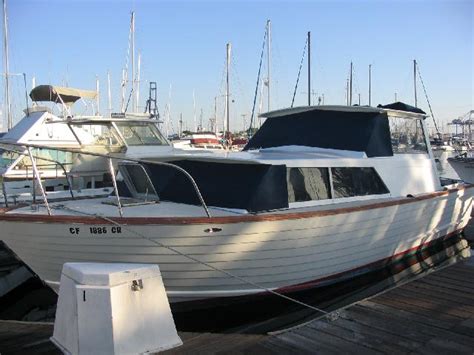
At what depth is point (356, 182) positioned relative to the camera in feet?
26.5

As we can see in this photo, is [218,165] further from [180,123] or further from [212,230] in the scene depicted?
[180,123]

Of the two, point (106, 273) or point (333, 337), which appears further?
point (333, 337)

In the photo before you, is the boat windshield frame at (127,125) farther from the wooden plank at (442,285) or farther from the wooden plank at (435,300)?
the wooden plank at (435,300)

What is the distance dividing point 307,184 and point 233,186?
1200 mm

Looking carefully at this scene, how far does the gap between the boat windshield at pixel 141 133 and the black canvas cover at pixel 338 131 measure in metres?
3.79

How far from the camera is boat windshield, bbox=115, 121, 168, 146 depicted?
12.4 meters

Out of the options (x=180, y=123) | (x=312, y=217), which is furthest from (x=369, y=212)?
(x=180, y=123)

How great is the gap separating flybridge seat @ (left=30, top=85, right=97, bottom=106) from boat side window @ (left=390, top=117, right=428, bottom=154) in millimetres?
11695

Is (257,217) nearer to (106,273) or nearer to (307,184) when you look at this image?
(307,184)

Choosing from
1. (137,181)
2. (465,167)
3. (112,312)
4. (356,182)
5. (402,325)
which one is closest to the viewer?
(112,312)

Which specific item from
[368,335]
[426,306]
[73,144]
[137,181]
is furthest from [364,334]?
[73,144]

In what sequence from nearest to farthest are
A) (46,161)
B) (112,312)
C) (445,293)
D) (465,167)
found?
1. (112,312)
2. (445,293)
3. (46,161)
4. (465,167)

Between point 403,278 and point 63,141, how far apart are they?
10.6m

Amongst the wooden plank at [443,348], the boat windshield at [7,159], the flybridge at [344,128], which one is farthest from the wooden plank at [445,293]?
the boat windshield at [7,159]
